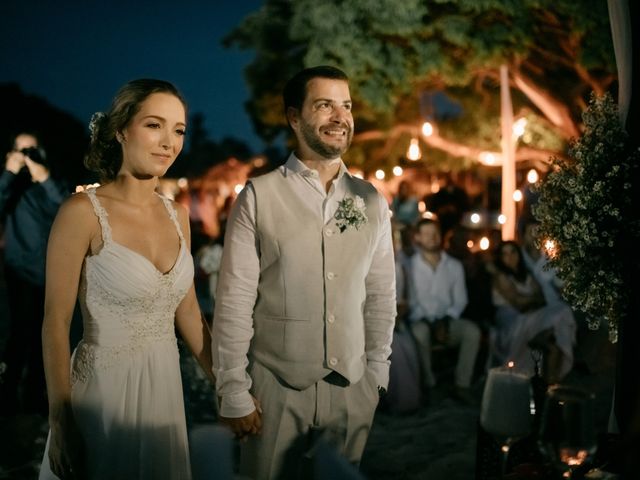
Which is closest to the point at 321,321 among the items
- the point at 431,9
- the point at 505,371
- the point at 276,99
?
the point at 505,371

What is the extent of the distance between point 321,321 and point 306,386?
286 mm

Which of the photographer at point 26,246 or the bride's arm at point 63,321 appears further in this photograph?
the photographer at point 26,246

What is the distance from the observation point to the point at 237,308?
2752 mm

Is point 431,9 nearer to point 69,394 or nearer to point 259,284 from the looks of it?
point 259,284

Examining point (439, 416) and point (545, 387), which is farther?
point (439, 416)

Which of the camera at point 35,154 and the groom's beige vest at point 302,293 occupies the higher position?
the camera at point 35,154

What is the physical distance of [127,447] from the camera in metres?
2.43

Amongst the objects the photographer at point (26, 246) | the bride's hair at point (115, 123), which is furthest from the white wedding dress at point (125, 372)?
the photographer at point (26, 246)

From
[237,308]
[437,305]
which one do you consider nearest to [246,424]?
[237,308]

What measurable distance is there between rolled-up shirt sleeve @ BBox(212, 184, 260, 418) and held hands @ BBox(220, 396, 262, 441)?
0.03 metres

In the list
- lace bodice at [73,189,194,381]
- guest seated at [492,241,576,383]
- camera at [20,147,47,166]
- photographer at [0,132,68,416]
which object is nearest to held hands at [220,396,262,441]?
lace bodice at [73,189,194,381]

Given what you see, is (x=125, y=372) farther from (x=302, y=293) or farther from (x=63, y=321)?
(x=302, y=293)

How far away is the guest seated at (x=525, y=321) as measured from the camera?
6.91m

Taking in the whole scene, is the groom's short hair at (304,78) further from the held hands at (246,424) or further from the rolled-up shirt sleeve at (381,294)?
the held hands at (246,424)
